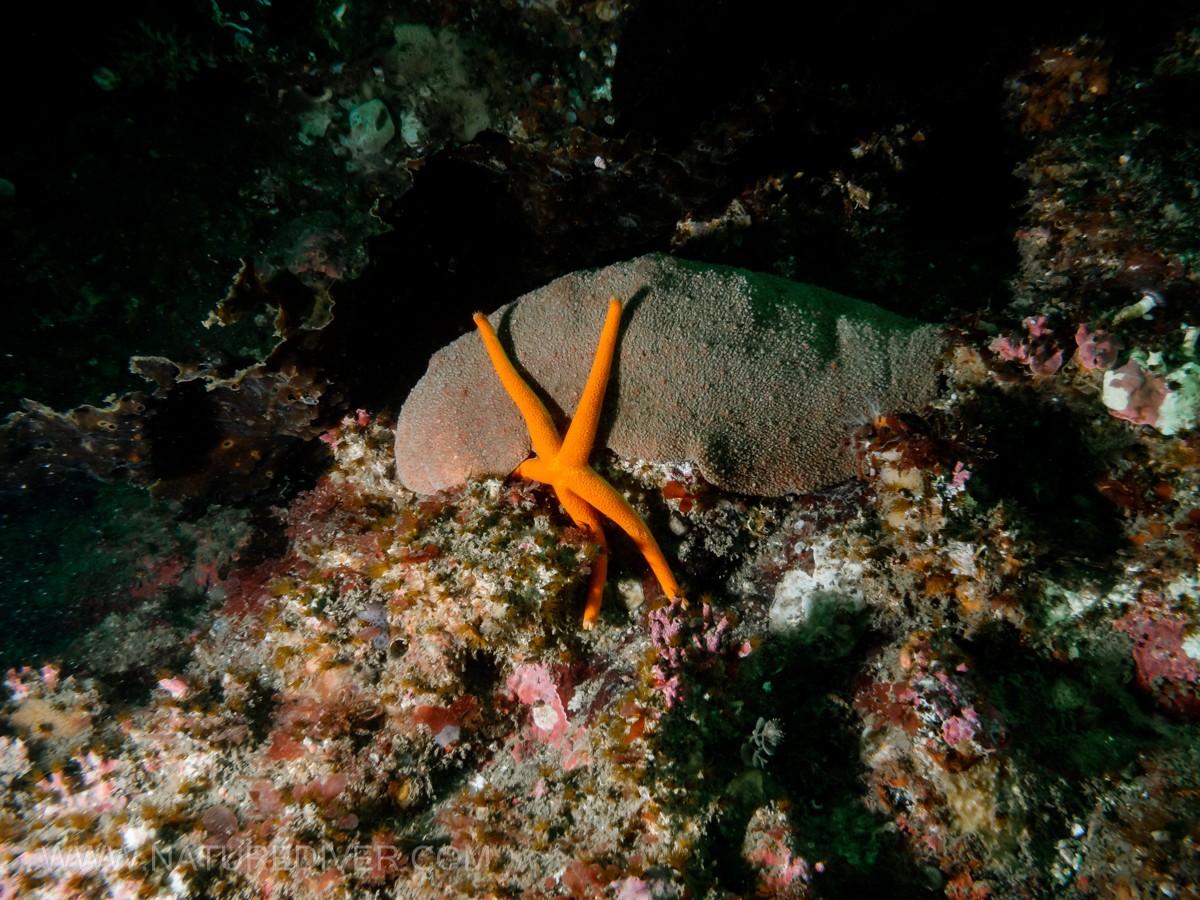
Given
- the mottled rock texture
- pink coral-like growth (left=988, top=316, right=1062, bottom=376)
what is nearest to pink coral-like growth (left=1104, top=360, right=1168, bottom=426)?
pink coral-like growth (left=988, top=316, right=1062, bottom=376)

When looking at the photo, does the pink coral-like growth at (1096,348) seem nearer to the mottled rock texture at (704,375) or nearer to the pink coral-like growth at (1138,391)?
the pink coral-like growth at (1138,391)

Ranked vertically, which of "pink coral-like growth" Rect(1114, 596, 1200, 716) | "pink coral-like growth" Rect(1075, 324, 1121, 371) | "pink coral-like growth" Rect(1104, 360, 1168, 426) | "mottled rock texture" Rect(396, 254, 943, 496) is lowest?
"pink coral-like growth" Rect(1114, 596, 1200, 716)

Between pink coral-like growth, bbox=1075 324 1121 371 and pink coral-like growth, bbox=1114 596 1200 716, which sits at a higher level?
pink coral-like growth, bbox=1075 324 1121 371

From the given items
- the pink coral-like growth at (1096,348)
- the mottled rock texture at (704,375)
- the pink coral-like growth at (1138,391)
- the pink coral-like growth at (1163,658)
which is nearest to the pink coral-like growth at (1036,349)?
the pink coral-like growth at (1096,348)

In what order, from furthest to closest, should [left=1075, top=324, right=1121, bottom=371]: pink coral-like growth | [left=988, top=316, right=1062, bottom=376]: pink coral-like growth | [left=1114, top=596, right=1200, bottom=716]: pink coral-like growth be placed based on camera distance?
1. [left=988, top=316, right=1062, bottom=376]: pink coral-like growth
2. [left=1075, top=324, right=1121, bottom=371]: pink coral-like growth
3. [left=1114, top=596, right=1200, bottom=716]: pink coral-like growth

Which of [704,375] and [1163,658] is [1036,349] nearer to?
[1163,658]

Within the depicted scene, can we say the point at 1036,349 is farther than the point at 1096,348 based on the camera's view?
Yes

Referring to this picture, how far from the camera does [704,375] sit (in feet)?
10.9

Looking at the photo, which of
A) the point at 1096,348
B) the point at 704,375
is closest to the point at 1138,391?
the point at 1096,348

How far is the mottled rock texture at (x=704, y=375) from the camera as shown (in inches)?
128

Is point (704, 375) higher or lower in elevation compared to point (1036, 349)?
higher

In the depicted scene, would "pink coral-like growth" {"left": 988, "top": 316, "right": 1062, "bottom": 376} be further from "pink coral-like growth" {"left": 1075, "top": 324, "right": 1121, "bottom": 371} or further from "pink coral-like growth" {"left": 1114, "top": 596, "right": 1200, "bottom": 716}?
"pink coral-like growth" {"left": 1114, "top": 596, "right": 1200, "bottom": 716}

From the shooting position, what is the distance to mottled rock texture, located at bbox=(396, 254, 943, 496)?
3246 mm

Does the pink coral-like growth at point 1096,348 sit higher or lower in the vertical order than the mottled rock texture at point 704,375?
lower
